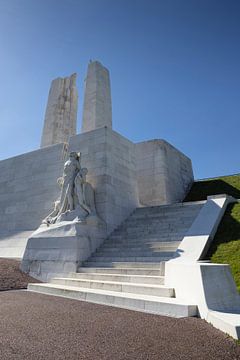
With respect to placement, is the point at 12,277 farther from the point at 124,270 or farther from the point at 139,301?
the point at 139,301

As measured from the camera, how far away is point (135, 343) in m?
2.95

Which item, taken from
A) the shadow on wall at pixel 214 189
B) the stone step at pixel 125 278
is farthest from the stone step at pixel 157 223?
the shadow on wall at pixel 214 189

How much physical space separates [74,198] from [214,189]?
9572 mm

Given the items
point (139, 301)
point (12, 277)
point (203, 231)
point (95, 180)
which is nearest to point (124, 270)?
point (139, 301)

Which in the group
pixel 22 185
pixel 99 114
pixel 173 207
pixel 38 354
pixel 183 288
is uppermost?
pixel 99 114

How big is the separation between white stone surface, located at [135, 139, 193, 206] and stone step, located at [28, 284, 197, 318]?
9543mm

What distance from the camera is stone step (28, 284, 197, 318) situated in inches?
163

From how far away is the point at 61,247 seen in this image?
27.5 feet

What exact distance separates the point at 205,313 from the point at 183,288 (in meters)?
0.81

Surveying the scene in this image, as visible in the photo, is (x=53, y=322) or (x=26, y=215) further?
(x=26, y=215)

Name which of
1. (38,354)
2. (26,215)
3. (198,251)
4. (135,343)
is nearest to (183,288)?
(198,251)

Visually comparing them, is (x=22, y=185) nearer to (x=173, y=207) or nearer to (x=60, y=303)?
(x=173, y=207)

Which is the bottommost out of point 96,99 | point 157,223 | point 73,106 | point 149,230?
point 149,230

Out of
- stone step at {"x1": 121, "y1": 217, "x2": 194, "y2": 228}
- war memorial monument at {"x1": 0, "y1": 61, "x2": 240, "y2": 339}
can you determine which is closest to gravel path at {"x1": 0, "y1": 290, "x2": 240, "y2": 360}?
war memorial monument at {"x1": 0, "y1": 61, "x2": 240, "y2": 339}
